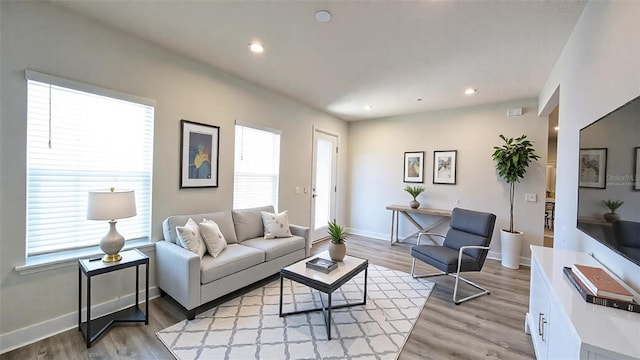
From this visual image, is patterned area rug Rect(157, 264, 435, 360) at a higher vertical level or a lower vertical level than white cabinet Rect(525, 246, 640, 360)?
lower

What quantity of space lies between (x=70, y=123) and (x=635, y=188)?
372cm

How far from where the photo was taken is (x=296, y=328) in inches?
88.0

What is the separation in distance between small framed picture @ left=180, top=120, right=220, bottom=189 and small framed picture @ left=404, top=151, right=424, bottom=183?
359 cm

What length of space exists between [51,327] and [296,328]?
1960 mm

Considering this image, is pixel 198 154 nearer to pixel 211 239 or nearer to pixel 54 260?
pixel 211 239

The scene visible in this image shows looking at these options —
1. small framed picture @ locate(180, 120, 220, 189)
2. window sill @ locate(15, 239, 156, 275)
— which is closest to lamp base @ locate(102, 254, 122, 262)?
window sill @ locate(15, 239, 156, 275)

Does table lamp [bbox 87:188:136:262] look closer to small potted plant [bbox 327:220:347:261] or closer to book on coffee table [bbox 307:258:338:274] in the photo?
book on coffee table [bbox 307:258:338:274]

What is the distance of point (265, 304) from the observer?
104 inches

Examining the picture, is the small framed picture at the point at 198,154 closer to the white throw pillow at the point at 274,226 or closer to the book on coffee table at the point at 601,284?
the white throw pillow at the point at 274,226

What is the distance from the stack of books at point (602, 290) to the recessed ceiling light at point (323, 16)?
2333 mm

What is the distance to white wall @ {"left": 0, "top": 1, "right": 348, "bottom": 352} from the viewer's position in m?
1.90

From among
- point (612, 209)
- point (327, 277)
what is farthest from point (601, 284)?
point (327, 277)

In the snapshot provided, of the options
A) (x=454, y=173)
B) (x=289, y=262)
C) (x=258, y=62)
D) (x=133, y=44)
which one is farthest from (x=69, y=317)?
(x=454, y=173)

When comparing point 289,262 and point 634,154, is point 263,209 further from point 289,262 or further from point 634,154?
point 634,154
